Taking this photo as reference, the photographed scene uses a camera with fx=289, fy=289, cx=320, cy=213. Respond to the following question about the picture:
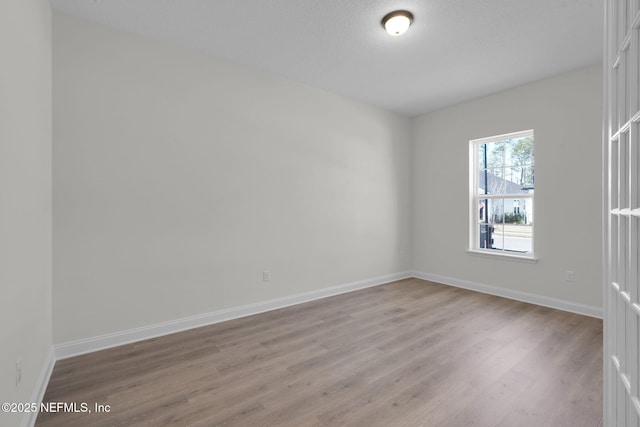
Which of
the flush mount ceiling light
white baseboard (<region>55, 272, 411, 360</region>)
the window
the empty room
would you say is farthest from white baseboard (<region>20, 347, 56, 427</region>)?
the window

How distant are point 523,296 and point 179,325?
4160mm

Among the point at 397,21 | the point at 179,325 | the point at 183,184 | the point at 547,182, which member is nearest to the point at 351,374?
the point at 179,325

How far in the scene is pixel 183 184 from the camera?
2895 millimetres

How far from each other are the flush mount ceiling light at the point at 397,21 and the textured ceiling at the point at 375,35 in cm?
5

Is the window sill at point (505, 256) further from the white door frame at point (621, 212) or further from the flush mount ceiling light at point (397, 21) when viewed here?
the flush mount ceiling light at point (397, 21)

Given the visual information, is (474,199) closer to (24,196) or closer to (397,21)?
(397,21)

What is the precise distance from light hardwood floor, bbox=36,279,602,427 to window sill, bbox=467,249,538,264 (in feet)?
2.52

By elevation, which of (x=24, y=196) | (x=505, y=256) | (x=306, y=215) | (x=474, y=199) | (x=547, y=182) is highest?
(x=547, y=182)

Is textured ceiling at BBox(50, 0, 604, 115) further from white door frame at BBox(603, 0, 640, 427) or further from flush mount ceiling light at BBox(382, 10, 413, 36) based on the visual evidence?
white door frame at BBox(603, 0, 640, 427)

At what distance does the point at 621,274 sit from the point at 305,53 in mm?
3029

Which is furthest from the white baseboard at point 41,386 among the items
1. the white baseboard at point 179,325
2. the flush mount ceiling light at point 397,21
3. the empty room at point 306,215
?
the flush mount ceiling light at point 397,21

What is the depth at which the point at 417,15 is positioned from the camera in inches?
95.3

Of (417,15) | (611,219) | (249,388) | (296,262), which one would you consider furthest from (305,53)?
(249,388)

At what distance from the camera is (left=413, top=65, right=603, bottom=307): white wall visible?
3264mm
